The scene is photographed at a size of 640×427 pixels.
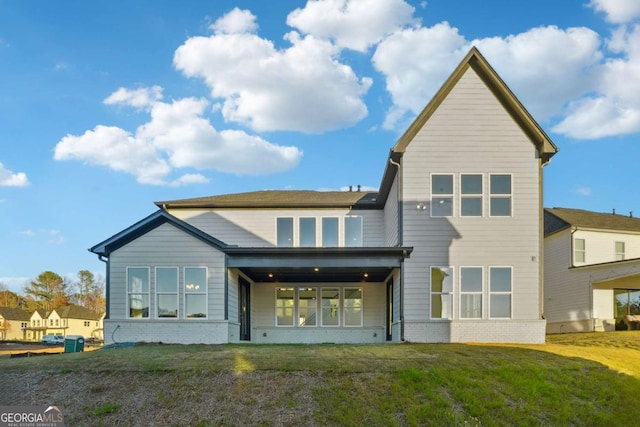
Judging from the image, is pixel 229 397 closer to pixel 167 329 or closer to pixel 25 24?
pixel 167 329

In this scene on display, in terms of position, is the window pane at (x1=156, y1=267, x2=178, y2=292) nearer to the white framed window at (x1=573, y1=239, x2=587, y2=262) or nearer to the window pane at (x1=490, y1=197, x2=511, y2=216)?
the window pane at (x1=490, y1=197, x2=511, y2=216)

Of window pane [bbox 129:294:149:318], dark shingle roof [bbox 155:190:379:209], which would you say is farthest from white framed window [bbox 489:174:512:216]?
window pane [bbox 129:294:149:318]

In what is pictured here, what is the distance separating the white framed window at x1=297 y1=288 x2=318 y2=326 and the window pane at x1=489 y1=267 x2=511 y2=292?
7.64 meters

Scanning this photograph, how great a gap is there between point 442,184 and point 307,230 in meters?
6.84

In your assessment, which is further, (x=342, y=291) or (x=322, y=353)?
(x=342, y=291)

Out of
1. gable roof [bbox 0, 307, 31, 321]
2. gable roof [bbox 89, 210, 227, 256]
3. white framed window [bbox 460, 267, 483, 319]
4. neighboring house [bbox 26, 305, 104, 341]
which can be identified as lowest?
neighboring house [bbox 26, 305, 104, 341]

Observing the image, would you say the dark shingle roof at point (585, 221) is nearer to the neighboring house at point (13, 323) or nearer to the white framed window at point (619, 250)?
the white framed window at point (619, 250)

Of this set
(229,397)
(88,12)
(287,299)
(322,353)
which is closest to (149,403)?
(229,397)

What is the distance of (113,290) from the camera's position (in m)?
16.8

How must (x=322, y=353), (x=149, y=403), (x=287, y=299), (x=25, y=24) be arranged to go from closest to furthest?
(x=149, y=403) → (x=322, y=353) → (x=25, y=24) → (x=287, y=299)

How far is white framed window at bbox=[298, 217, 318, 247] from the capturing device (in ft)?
70.3

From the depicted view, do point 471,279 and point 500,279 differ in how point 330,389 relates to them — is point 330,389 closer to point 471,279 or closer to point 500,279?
point 471,279

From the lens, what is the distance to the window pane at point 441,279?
16203mm

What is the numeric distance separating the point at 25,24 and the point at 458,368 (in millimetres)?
18239
